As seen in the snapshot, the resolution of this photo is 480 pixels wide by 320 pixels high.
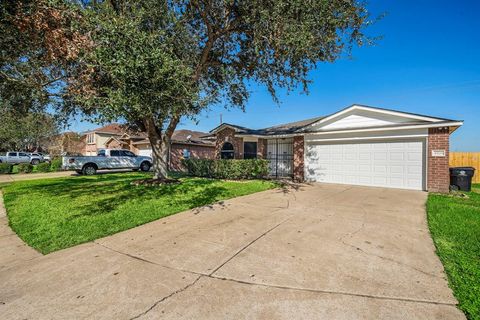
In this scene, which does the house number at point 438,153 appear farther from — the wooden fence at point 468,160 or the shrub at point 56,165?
the shrub at point 56,165

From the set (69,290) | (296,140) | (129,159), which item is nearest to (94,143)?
(129,159)

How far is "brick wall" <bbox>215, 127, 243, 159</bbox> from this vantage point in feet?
50.7

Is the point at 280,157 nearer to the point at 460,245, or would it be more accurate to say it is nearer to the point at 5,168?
the point at 460,245

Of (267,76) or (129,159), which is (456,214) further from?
(129,159)

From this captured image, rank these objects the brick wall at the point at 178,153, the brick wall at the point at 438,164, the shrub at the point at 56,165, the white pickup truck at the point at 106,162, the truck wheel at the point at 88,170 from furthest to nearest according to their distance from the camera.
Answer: the brick wall at the point at 178,153 → the shrub at the point at 56,165 → the truck wheel at the point at 88,170 → the white pickup truck at the point at 106,162 → the brick wall at the point at 438,164

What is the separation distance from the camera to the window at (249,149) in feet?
50.6

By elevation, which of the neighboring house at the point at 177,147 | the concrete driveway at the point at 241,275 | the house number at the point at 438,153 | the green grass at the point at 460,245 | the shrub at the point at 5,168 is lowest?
the concrete driveway at the point at 241,275

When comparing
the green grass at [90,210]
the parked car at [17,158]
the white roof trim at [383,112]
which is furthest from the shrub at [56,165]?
the white roof trim at [383,112]

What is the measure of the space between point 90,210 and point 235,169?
25.7 ft

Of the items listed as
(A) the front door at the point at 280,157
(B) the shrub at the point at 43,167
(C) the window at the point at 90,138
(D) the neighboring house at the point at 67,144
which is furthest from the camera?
(D) the neighboring house at the point at 67,144

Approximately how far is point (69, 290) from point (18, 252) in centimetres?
217

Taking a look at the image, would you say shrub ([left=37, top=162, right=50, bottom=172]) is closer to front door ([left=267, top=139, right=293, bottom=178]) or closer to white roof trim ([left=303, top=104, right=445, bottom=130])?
front door ([left=267, top=139, right=293, bottom=178])

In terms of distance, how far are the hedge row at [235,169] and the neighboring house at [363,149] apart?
1638 millimetres

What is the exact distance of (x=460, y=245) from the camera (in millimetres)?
4102
